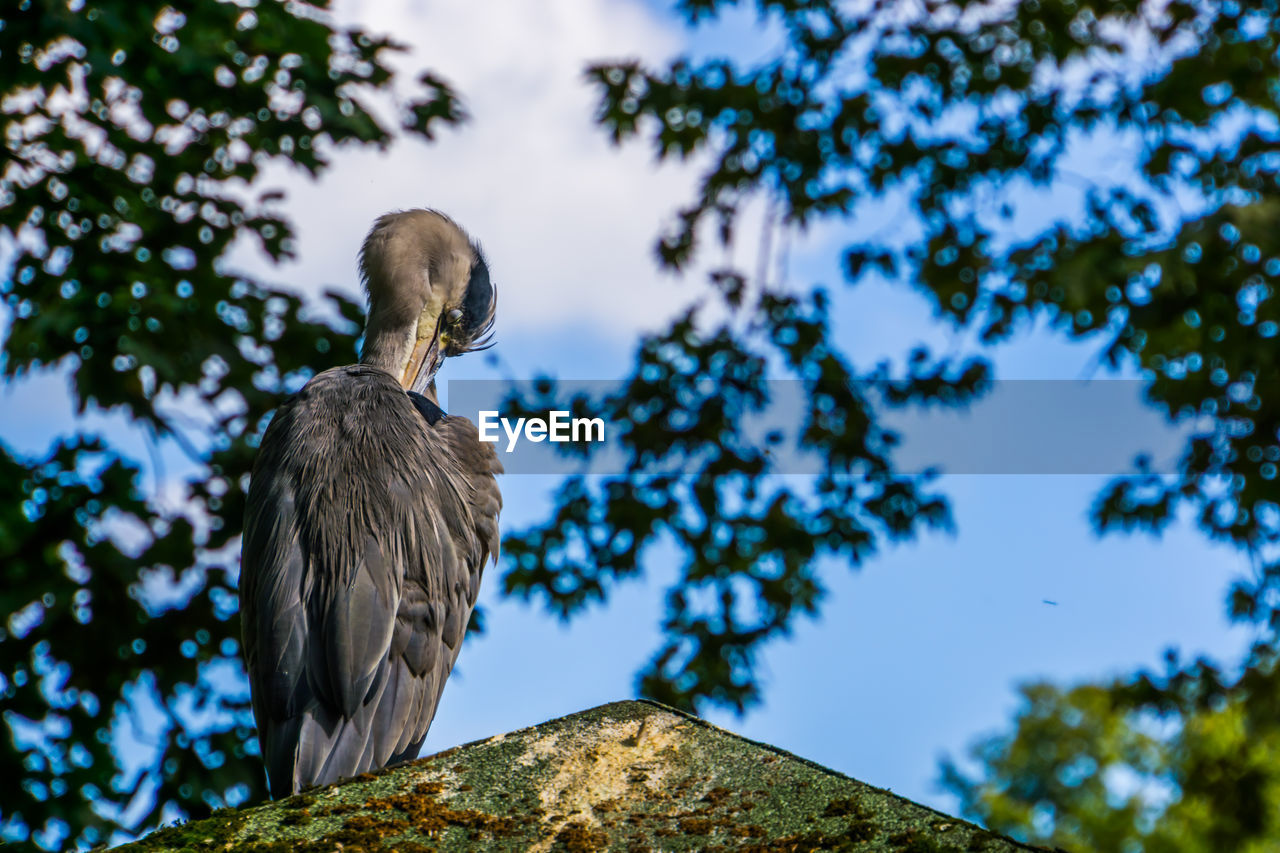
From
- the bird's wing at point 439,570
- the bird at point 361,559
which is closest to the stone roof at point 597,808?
the bird at point 361,559

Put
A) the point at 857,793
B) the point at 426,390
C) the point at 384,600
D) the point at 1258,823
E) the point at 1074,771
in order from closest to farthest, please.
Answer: the point at 857,793
the point at 384,600
the point at 426,390
the point at 1258,823
the point at 1074,771

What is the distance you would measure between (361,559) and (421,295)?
140 centimetres

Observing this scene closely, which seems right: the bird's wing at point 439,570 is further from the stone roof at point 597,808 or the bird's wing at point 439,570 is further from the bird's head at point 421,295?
the stone roof at point 597,808

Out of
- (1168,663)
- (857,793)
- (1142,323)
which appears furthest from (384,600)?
(1168,663)

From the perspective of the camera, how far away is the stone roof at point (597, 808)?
1815 mm

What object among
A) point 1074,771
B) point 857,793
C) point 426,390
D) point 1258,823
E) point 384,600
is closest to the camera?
point 857,793

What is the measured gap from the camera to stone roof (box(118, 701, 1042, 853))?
71.5 inches

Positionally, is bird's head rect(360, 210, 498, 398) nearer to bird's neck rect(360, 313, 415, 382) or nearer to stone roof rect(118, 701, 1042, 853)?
bird's neck rect(360, 313, 415, 382)

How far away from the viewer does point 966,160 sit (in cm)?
656

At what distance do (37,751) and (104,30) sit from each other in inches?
108

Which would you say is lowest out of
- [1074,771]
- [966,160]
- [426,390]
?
[1074,771]

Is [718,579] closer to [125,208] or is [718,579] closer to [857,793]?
[125,208]

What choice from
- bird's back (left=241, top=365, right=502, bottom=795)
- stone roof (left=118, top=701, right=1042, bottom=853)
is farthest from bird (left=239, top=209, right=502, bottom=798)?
stone roof (left=118, top=701, right=1042, bottom=853)

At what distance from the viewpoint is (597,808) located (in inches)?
76.4
